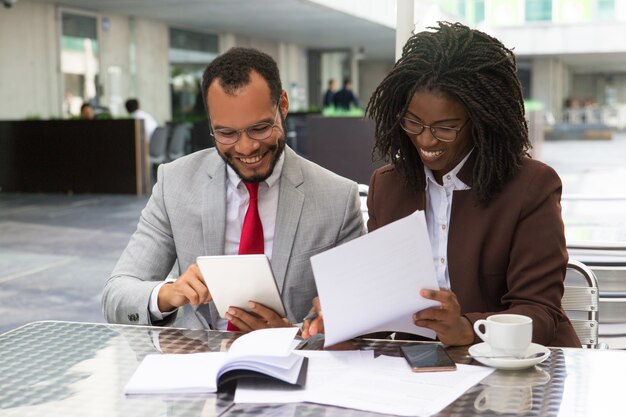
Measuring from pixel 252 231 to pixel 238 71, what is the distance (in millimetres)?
415

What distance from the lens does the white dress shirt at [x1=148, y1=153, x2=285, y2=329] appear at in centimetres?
226

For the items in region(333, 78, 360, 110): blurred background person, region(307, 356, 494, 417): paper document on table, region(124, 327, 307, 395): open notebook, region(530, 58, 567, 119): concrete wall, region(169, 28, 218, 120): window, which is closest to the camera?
region(307, 356, 494, 417): paper document on table

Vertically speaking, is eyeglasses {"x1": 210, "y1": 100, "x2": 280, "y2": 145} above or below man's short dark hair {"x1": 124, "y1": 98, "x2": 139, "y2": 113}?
below

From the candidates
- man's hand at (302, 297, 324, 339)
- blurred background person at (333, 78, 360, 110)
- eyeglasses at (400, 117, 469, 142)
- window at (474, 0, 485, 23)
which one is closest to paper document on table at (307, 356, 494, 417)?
man's hand at (302, 297, 324, 339)

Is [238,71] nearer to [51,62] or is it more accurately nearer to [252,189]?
[252,189]

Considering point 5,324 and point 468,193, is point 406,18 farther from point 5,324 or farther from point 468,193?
point 5,324

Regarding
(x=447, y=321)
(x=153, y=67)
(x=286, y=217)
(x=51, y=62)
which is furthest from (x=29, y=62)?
(x=447, y=321)

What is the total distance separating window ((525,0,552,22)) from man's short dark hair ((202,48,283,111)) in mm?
31044

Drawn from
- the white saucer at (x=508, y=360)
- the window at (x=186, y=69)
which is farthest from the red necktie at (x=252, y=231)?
the window at (x=186, y=69)

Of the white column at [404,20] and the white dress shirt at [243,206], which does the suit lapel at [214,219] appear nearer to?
the white dress shirt at [243,206]

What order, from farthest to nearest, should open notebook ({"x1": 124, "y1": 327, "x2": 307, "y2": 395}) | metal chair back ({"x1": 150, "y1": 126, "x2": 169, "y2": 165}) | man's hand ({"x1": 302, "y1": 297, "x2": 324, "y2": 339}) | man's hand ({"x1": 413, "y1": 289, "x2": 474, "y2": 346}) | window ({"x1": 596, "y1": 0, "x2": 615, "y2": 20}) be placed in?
window ({"x1": 596, "y1": 0, "x2": 615, "y2": 20})
metal chair back ({"x1": 150, "y1": 126, "x2": 169, "y2": 165})
man's hand ({"x1": 302, "y1": 297, "x2": 324, "y2": 339})
man's hand ({"x1": 413, "y1": 289, "x2": 474, "y2": 346})
open notebook ({"x1": 124, "y1": 327, "x2": 307, "y2": 395})

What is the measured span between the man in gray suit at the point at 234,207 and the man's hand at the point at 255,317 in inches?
8.3

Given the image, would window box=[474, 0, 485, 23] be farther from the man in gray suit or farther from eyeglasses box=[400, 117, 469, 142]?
eyeglasses box=[400, 117, 469, 142]

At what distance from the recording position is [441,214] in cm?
204
